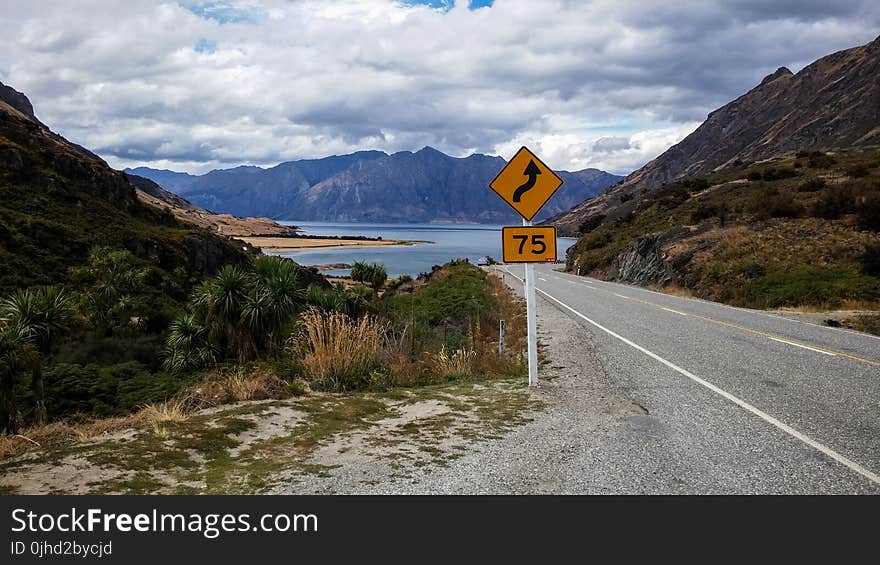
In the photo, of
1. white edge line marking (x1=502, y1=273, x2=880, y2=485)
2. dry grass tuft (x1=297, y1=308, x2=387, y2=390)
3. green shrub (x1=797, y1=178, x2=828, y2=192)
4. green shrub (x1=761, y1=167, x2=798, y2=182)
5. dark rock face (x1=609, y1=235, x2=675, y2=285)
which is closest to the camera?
white edge line marking (x1=502, y1=273, x2=880, y2=485)

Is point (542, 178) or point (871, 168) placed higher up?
point (871, 168)

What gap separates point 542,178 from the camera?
28.3ft

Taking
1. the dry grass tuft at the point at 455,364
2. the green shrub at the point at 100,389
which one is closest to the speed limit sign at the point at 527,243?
the dry grass tuft at the point at 455,364

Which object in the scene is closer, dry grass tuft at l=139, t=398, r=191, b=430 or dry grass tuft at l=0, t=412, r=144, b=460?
dry grass tuft at l=0, t=412, r=144, b=460

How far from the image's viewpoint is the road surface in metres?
5.02

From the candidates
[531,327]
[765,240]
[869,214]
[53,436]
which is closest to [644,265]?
[765,240]

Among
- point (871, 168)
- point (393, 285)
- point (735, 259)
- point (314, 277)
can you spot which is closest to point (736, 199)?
point (871, 168)

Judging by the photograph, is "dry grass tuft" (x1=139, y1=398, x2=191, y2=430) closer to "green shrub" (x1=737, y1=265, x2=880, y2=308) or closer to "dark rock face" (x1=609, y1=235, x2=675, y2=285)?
"green shrub" (x1=737, y1=265, x2=880, y2=308)

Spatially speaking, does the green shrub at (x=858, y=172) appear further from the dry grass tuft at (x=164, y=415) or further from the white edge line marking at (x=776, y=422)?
the dry grass tuft at (x=164, y=415)

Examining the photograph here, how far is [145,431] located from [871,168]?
1698 inches

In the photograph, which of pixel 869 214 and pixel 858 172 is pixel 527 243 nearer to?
pixel 869 214

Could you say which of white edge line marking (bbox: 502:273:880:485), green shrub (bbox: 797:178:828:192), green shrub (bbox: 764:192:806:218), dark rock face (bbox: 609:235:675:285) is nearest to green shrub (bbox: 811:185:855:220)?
green shrub (bbox: 764:192:806:218)

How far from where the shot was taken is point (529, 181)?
8664 mm

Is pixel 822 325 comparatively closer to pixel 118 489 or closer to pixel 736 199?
pixel 118 489
